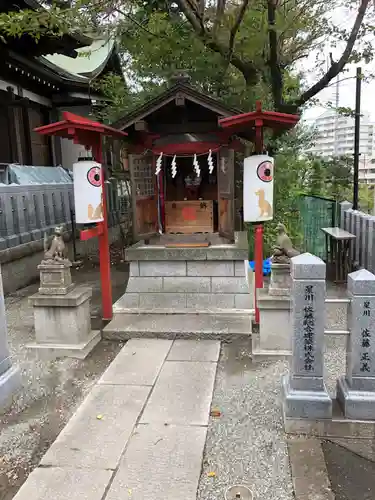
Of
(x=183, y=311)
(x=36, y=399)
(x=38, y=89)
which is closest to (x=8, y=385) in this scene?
(x=36, y=399)

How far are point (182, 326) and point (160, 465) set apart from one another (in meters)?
3.24

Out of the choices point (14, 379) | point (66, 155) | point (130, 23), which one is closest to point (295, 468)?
point (14, 379)

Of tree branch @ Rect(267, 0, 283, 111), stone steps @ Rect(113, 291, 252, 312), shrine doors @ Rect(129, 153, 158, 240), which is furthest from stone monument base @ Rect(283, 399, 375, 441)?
tree branch @ Rect(267, 0, 283, 111)

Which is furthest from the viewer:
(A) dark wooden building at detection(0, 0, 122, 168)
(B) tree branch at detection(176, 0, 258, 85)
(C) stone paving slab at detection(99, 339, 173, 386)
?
(A) dark wooden building at detection(0, 0, 122, 168)

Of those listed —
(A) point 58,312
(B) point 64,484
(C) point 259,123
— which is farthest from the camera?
(C) point 259,123

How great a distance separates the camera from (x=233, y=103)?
10875 millimetres

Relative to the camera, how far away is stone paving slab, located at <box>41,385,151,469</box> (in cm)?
389

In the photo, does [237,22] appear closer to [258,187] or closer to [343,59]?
[343,59]

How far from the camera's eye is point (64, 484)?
3574 millimetres

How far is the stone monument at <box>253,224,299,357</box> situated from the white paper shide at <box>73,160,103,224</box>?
9.70 feet

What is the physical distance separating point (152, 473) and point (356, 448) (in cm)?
192

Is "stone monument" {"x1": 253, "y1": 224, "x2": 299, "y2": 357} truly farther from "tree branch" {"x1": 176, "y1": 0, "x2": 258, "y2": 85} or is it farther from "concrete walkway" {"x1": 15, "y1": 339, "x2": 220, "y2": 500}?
"tree branch" {"x1": 176, "y1": 0, "x2": 258, "y2": 85}

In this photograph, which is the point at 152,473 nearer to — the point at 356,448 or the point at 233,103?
the point at 356,448

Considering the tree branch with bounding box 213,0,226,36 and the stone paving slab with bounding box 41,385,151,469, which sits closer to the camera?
the stone paving slab with bounding box 41,385,151,469
